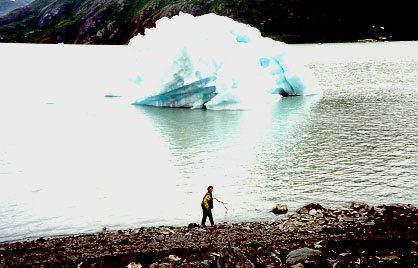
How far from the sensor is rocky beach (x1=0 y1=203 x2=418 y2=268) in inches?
458

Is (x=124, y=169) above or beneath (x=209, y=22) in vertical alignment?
beneath

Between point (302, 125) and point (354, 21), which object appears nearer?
point (302, 125)

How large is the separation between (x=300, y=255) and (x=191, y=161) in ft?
39.3

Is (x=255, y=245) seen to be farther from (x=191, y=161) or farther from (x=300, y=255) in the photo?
(x=191, y=161)

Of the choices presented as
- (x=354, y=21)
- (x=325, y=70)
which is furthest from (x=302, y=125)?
(x=354, y=21)

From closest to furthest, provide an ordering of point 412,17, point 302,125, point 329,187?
point 329,187 < point 302,125 < point 412,17

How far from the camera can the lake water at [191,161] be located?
54.9 ft

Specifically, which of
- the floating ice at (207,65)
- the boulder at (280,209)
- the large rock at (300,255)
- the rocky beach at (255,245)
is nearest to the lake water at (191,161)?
the boulder at (280,209)

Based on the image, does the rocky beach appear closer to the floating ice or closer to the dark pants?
the dark pants

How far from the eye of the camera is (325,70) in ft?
254

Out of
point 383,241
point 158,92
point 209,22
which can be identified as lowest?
point 383,241

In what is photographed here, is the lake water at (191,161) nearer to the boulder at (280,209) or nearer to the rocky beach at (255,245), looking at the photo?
the boulder at (280,209)

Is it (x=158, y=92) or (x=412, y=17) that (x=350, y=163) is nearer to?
(x=158, y=92)

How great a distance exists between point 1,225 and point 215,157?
457 inches
